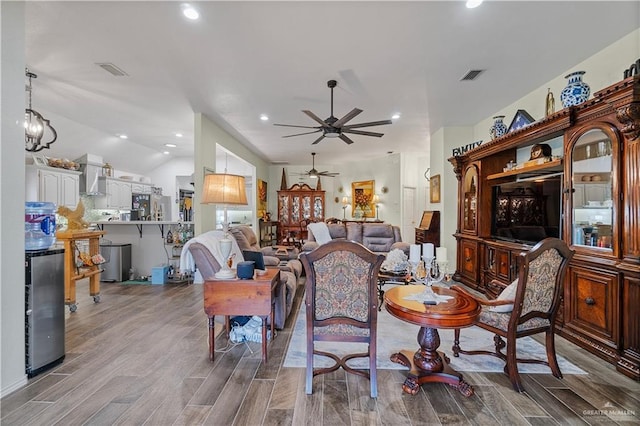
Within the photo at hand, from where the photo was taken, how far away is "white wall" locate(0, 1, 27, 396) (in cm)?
194

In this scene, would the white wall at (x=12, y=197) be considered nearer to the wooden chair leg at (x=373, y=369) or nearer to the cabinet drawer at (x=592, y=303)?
the wooden chair leg at (x=373, y=369)

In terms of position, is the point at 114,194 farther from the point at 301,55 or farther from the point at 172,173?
the point at 301,55

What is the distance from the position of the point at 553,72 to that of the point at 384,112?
88.0 inches

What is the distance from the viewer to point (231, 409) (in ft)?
5.96

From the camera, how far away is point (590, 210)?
2684mm

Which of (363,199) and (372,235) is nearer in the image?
(372,235)

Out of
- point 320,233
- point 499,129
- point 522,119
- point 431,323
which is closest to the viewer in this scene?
point 431,323

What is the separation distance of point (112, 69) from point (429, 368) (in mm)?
4553

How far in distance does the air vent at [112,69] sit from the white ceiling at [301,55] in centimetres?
9

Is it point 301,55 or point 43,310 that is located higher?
point 301,55

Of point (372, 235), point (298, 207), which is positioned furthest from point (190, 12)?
point (298, 207)

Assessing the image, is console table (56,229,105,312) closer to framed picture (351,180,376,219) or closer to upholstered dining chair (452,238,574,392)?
upholstered dining chair (452,238,574,392)

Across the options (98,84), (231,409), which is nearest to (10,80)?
(98,84)

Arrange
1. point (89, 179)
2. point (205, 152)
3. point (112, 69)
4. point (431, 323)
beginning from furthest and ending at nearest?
point (89, 179) → point (205, 152) → point (112, 69) → point (431, 323)
